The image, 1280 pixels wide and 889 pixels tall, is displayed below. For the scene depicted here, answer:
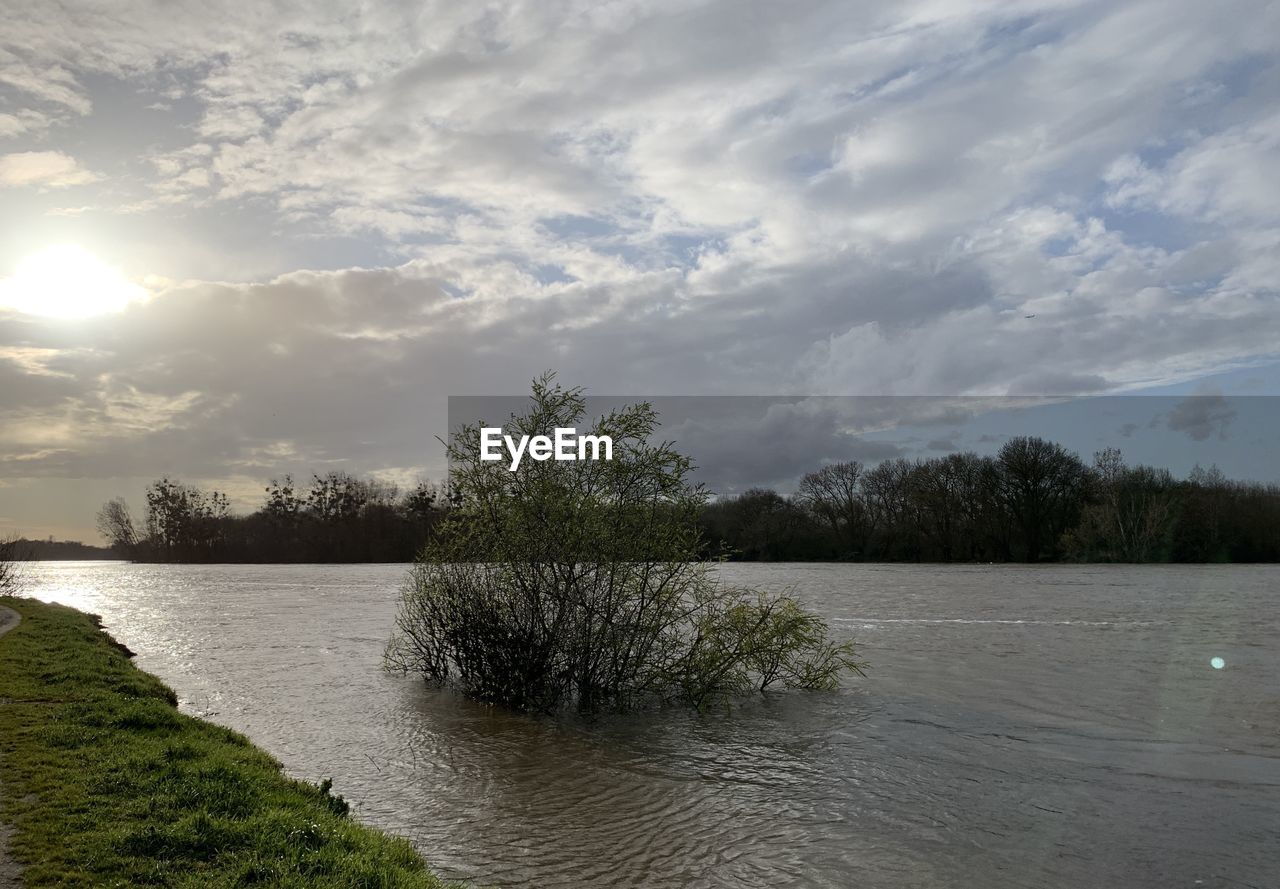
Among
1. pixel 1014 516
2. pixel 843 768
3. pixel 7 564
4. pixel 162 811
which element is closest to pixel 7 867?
pixel 162 811

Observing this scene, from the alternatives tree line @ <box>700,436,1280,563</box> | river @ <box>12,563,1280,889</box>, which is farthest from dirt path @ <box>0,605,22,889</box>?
tree line @ <box>700,436,1280,563</box>

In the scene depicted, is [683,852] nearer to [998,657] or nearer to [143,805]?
[143,805]

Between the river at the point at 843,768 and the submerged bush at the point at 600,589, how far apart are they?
1.11 m

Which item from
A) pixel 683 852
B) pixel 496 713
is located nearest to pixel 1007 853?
pixel 683 852

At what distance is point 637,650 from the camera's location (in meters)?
19.1

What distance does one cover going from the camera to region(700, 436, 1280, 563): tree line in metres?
89.8

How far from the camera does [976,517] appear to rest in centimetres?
10081

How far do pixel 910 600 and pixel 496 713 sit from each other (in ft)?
125

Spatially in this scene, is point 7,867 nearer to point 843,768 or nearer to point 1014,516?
point 843,768

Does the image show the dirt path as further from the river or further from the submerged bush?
the submerged bush

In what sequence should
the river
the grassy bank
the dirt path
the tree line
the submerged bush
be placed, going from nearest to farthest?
the dirt path < the grassy bank < the river < the submerged bush < the tree line

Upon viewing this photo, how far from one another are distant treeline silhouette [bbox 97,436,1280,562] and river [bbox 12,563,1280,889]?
2177 inches

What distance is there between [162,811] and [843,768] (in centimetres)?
997

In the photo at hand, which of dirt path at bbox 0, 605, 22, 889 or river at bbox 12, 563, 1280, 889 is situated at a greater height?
dirt path at bbox 0, 605, 22, 889
